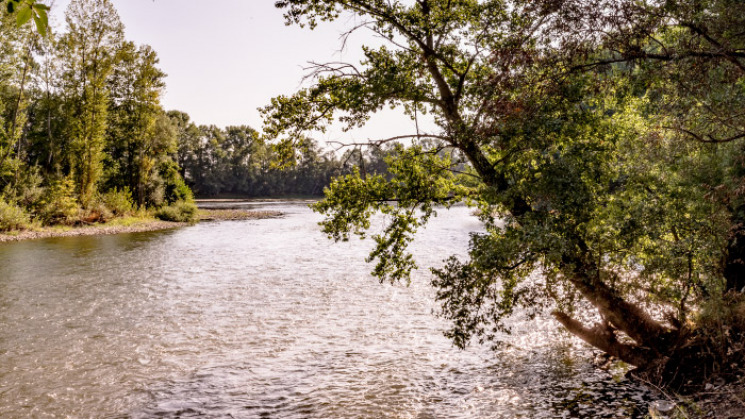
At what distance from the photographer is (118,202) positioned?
37.7 m

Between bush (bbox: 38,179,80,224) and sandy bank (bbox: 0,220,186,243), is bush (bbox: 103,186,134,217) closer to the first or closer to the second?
sandy bank (bbox: 0,220,186,243)

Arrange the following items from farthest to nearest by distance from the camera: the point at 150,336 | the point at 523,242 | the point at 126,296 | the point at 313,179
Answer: the point at 313,179 < the point at 126,296 < the point at 150,336 < the point at 523,242

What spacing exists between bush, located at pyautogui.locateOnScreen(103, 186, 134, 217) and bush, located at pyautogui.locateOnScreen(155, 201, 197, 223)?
311cm

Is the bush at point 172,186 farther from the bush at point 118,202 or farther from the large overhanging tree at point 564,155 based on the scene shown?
the large overhanging tree at point 564,155

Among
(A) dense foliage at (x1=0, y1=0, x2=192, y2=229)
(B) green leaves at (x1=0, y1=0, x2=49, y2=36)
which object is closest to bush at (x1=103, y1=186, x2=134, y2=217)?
(A) dense foliage at (x1=0, y1=0, x2=192, y2=229)

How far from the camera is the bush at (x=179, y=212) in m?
42.2

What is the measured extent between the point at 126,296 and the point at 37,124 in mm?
33412

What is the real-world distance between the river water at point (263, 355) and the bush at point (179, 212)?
2325 cm

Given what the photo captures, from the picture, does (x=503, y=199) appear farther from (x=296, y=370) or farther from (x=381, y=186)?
(x=296, y=370)

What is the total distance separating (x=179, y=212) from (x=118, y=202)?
5770 mm

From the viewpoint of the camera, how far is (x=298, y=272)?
1958 cm

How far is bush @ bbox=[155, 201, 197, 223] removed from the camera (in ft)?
138

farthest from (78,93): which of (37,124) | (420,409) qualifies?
(420,409)

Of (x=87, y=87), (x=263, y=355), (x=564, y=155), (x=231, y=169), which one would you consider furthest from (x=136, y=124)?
(x=231, y=169)
